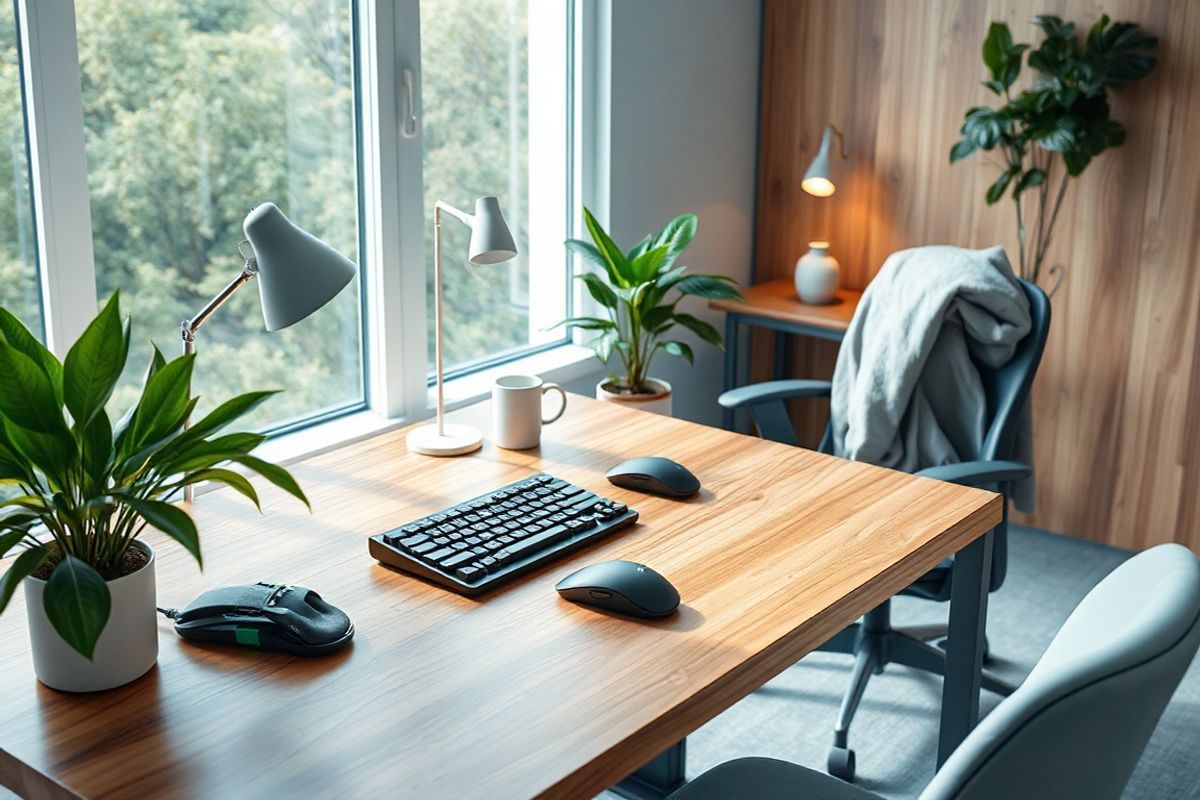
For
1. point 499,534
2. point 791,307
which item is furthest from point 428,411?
point 499,534

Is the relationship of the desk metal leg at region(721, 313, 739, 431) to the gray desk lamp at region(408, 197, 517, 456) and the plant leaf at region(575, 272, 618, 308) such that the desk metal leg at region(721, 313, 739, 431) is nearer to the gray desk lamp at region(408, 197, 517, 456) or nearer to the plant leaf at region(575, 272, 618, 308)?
the plant leaf at region(575, 272, 618, 308)

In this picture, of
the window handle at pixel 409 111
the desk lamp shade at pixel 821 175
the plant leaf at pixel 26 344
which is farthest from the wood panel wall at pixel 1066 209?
the plant leaf at pixel 26 344

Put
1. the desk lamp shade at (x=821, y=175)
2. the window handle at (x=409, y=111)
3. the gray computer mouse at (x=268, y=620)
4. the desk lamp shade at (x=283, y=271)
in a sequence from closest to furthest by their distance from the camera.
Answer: the gray computer mouse at (x=268, y=620) < the desk lamp shade at (x=283, y=271) < the window handle at (x=409, y=111) < the desk lamp shade at (x=821, y=175)

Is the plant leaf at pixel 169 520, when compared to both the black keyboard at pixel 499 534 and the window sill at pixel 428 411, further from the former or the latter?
the window sill at pixel 428 411

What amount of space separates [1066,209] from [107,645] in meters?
2.81

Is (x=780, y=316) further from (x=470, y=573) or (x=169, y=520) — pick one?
(x=169, y=520)

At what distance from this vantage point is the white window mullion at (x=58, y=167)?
222 centimetres

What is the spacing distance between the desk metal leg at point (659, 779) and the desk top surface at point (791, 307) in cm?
136

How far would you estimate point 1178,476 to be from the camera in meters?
3.46

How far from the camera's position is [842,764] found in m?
2.53

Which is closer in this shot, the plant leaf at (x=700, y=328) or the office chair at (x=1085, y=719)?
the office chair at (x=1085, y=719)

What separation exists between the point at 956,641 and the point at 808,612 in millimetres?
631

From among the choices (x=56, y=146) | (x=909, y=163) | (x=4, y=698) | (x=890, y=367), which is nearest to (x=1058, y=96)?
(x=909, y=163)

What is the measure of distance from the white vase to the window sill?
0.65 m
